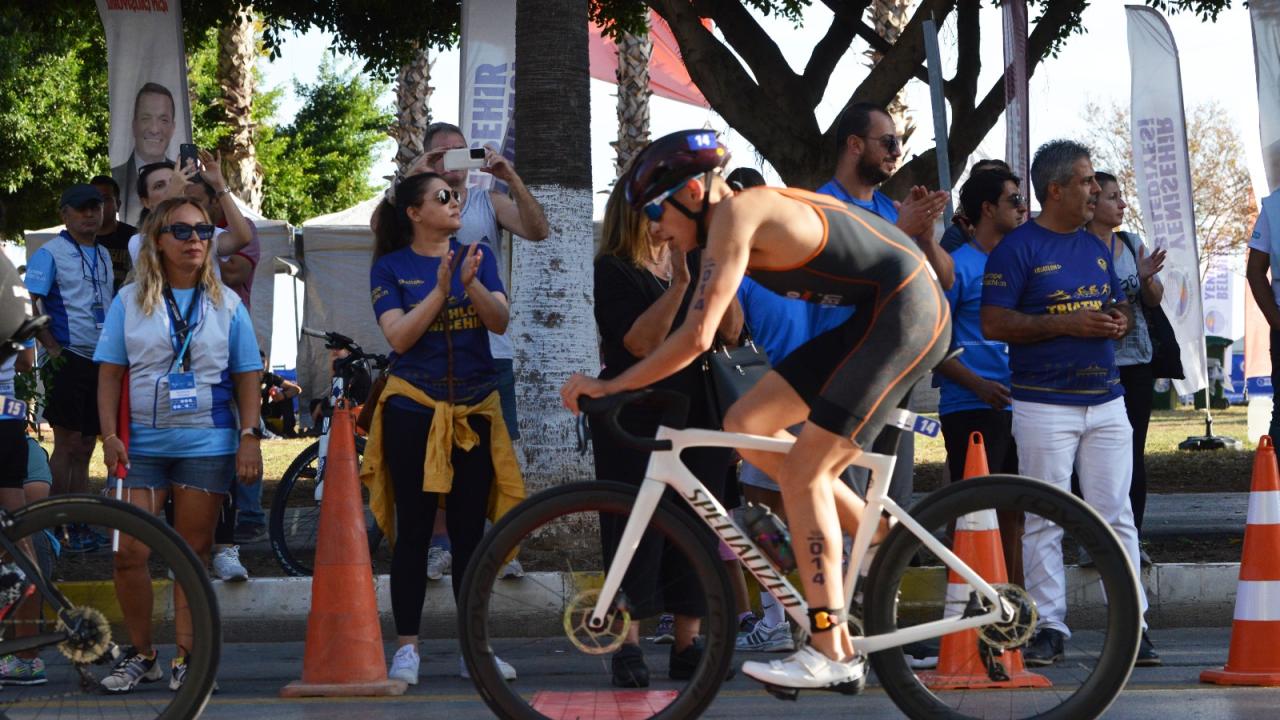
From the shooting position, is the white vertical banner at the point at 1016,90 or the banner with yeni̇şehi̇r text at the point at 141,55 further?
the white vertical banner at the point at 1016,90

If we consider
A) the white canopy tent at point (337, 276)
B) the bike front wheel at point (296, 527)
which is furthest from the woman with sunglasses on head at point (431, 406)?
the white canopy tent at point (337, 276)

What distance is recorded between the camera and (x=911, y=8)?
2578 cm

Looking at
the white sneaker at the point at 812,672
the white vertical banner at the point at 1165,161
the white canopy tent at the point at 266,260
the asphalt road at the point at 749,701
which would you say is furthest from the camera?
the white canopy tent at the point at 266,260

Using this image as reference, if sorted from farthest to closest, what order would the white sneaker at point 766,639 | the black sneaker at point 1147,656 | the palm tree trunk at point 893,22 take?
the palm tree trunk at point 893,22, the white sneaker at point 766,639, the black sneaker at point 1147,656

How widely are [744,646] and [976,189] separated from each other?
7.73ft

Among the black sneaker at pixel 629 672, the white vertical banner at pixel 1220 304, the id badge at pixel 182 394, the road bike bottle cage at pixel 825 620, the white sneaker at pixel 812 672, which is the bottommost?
the black sneaker at pixel 629 672

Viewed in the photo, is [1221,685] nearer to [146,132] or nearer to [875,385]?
[875,385]

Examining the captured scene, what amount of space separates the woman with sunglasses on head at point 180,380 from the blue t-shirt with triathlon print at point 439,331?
67 centimetres

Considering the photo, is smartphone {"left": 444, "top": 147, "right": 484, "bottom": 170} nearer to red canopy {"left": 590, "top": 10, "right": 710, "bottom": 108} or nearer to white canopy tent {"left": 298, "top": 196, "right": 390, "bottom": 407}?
white canopy tent {"left": 298, "top": 196, "right": 390, "bottom": 407}

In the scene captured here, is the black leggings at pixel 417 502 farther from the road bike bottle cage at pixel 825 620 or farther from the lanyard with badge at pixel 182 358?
the road bike bottle cage at pixel 825 620

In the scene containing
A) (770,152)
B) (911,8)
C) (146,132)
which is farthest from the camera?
(911,8)

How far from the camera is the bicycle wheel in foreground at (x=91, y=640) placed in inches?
204

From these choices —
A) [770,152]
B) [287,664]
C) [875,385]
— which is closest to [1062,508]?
[875,385]

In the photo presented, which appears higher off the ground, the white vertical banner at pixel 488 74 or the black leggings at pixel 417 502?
the white vertical banner at pixel 488 74
